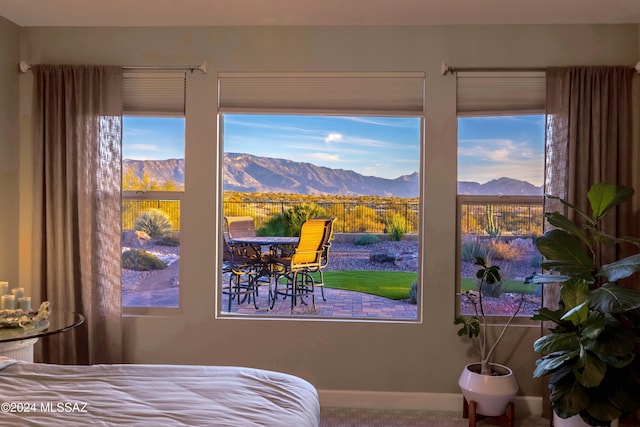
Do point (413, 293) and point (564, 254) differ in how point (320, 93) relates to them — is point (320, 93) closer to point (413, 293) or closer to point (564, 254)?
point (413, 293)

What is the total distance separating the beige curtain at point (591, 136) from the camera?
126 inches

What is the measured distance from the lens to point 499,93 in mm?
3406

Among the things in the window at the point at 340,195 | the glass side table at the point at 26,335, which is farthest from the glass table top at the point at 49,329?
the window at the point at 340,195

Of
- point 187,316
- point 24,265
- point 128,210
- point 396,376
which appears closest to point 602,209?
point 396,376

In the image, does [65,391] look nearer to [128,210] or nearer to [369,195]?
[128,210]

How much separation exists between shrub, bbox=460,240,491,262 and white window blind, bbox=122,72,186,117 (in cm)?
217

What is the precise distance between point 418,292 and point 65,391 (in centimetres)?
232

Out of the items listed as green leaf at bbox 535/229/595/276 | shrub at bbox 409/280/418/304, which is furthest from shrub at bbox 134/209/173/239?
green leaf at bbox 535/229/595/276

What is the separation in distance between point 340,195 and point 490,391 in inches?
63.0

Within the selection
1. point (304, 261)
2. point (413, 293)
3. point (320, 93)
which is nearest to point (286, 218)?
point (304, 261)

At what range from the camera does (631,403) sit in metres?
2.45

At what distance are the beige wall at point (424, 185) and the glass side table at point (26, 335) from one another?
2.23 ft

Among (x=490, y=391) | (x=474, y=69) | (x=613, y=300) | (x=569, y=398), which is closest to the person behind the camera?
(x=613, y=300)

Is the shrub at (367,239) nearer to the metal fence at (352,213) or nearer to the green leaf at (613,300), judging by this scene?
the metal fence at (352,213)
